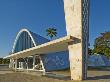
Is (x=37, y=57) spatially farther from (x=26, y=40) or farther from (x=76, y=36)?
(x=76, y=36)

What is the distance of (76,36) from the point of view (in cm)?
2122

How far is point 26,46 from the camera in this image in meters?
52.0

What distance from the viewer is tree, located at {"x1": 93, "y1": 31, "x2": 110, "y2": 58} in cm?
7843

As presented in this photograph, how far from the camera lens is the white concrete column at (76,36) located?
2089 centimetres

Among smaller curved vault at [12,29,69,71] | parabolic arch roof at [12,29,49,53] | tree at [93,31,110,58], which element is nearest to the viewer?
smaller curved vault at [12,29,69,71]

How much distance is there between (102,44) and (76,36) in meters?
61.7

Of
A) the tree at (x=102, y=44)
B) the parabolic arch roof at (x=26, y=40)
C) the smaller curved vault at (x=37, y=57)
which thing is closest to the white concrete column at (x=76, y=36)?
the smaller curved vault at (x=37, y=57)

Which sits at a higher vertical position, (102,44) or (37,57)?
(102,44)

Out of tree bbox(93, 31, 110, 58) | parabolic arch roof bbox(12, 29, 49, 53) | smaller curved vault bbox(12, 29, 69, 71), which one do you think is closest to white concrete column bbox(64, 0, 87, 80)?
smaller curved vault bbox(12, 29, 69, 71)

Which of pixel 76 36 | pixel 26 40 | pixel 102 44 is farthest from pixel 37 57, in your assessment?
pixel 102 44

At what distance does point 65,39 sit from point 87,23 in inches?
108

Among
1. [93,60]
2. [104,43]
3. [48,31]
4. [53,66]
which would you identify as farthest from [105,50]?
[53,66]

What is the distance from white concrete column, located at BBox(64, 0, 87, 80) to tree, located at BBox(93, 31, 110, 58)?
5602cm

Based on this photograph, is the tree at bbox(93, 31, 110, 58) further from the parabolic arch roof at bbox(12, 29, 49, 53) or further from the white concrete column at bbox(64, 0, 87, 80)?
the white concrete column at bbox(64, 0, 87, 80)
